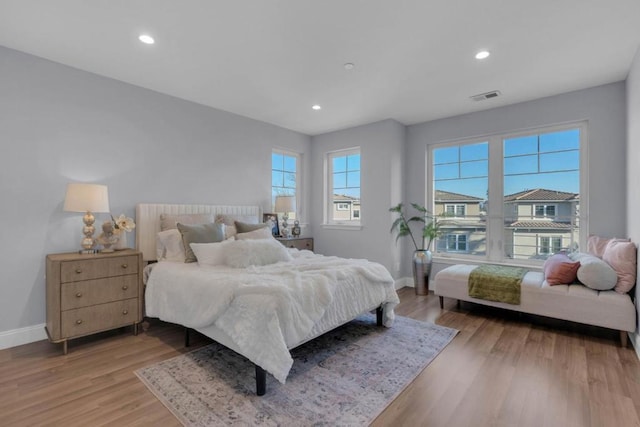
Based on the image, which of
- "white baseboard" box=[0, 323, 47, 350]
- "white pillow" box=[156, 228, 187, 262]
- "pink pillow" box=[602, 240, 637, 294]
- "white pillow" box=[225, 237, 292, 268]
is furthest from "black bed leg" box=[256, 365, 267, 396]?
"pink pillow" box=[602, 240, 637, 294]

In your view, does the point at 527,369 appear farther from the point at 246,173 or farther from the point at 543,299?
the point at 246,173

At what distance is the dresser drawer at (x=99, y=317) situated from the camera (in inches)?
101

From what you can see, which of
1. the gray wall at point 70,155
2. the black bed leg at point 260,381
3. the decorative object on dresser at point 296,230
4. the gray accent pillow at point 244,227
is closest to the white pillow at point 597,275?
the black bed leg at point 260,381

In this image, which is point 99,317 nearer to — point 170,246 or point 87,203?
point 170,246

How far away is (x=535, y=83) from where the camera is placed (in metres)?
3.37

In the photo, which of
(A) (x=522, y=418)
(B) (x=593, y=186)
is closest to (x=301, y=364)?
(A) (x=522, y=418)

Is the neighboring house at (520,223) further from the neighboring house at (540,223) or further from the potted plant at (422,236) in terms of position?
the potted plant at (422,236)

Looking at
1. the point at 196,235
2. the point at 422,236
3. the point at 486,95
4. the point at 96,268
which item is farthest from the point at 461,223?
the point at 96,268

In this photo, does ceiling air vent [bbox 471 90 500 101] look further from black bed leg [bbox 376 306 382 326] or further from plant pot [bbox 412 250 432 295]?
black bed leg [bbox 376 306 382 326]

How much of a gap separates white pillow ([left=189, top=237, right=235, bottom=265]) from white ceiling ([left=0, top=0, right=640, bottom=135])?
1.77 metres

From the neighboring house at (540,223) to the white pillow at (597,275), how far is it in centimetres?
88

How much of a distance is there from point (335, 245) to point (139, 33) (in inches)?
152

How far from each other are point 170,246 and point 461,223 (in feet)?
12.9

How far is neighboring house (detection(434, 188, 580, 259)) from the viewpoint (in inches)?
148
